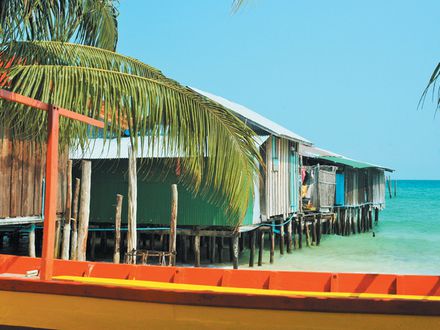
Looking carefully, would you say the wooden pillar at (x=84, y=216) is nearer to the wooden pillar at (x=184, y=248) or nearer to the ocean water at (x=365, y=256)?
the wooden pillar at (x=184, y=248)

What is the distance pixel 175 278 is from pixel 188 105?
2.53 meters

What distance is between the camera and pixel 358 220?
30.2m

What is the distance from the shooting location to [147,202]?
1546cm

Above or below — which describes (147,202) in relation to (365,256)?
above

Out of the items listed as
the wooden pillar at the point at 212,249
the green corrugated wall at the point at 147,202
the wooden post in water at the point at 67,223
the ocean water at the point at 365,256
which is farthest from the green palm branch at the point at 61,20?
the ocean water at the point at 365,256

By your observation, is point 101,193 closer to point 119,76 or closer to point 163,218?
point 163,218

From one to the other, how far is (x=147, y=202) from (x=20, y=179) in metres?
4.18

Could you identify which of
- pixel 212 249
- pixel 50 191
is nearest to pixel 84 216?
pixel 212 249

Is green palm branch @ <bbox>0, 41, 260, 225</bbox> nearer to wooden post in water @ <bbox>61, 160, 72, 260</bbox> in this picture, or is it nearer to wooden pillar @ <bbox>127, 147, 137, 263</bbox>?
wooden pillar @ <bbox>127, 147, 137, 263</bbox>

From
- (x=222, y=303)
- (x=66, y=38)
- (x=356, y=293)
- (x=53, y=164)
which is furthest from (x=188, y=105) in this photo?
(x=356, y=293)

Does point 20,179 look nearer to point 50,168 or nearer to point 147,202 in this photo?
point 147,202

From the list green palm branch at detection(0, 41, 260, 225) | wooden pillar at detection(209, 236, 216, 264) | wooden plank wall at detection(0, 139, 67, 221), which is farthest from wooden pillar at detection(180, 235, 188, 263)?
green palm branch at detection(0, 41, 260, 225)

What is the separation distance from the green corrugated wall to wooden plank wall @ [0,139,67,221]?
113 inches

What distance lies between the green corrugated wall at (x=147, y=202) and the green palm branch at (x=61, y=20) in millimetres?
7105
